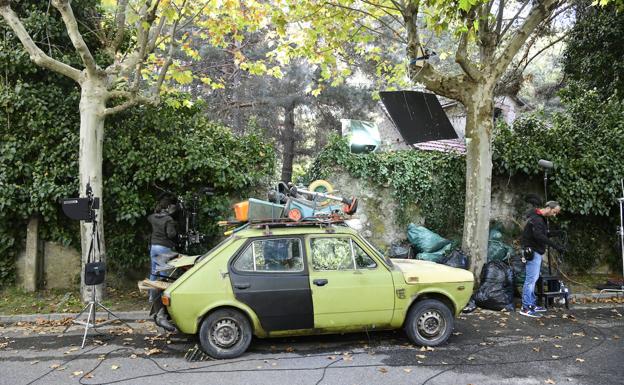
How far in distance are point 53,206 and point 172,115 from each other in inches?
111

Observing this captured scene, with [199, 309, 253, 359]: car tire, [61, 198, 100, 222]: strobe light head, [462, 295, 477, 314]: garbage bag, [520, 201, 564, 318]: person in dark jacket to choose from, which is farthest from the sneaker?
[61, 198, 100, 222]: strobe light head

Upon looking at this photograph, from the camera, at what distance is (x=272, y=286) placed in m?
5.89

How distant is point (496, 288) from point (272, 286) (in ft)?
14.8

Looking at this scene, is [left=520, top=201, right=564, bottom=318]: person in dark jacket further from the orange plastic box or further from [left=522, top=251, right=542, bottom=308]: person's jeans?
the orange plastic box

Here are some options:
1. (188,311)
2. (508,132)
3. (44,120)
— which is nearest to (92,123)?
(44,120)

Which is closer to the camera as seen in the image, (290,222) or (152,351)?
(152,351)

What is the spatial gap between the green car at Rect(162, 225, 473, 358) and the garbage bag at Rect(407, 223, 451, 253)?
359 centimetres

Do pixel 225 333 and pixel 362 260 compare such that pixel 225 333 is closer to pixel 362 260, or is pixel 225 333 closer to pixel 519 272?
pixel 362 260

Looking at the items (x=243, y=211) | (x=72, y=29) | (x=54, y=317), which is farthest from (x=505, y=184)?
(x=54, y=317)

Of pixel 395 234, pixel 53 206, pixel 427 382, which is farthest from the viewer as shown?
pixel 395 234

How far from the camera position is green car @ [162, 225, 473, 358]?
580 centimetres

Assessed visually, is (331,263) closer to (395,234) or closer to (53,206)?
(395,234)

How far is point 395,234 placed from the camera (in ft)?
34.8

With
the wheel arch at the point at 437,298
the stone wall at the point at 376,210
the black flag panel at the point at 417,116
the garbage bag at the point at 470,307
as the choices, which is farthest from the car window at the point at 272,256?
the black flag panel at the point at 417,116
